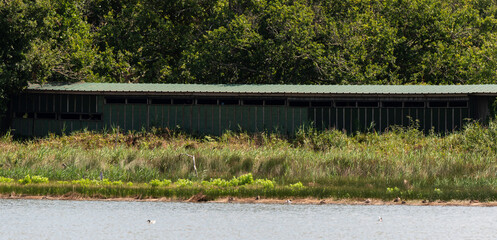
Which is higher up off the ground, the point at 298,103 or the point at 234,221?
the point at 298,103

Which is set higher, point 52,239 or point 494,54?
point 494,54

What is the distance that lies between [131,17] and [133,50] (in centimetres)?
213

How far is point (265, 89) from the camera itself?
125 feet

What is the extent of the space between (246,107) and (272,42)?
9346mm

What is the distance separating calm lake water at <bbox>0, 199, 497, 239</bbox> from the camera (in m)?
18.8

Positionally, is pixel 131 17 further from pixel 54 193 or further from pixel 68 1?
pixel 54 193

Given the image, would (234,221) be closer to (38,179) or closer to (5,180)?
(38,179)

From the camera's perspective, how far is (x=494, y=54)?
4831 cm

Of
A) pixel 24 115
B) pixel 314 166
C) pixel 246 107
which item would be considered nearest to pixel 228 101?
pixel 246 107

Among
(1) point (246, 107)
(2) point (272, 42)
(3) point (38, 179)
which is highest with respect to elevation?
(2) point (272, 42)

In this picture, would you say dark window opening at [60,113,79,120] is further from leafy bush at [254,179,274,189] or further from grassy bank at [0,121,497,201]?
leafy bush at [254,179,274,189]

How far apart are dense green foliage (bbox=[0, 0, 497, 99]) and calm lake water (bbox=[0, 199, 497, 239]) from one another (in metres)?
20.3

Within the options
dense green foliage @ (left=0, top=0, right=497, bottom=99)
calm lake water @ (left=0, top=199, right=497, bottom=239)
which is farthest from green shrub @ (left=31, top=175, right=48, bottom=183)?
dense green foliage @ (left=0, top=0, right=497, bottom=99)

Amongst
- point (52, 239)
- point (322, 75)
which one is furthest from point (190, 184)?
point (322, 75)
